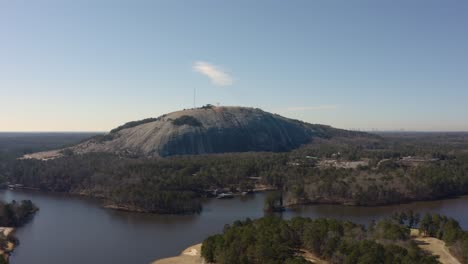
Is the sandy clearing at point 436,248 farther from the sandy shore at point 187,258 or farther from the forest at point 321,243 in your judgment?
the sandy shore at point 187,258

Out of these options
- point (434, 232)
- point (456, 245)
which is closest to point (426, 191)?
point (434, 232)

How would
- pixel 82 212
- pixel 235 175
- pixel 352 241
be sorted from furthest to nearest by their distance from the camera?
pixel 235 175 → pixel 82 212 → pixel 352 241

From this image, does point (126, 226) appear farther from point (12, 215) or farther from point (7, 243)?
point (12, 215)

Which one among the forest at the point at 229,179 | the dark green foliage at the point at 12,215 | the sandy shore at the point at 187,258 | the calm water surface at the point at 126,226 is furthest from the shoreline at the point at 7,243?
the forest at the point at 229,179

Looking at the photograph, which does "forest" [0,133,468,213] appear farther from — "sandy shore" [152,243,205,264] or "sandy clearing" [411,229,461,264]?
"sandy clearing" [411,229,461,264]

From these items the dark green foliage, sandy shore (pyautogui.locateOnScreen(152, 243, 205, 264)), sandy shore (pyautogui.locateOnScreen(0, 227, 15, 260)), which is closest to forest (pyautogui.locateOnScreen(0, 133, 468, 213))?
the dark green foliage

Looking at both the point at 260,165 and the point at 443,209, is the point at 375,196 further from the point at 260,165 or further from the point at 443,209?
the point at 260,165
